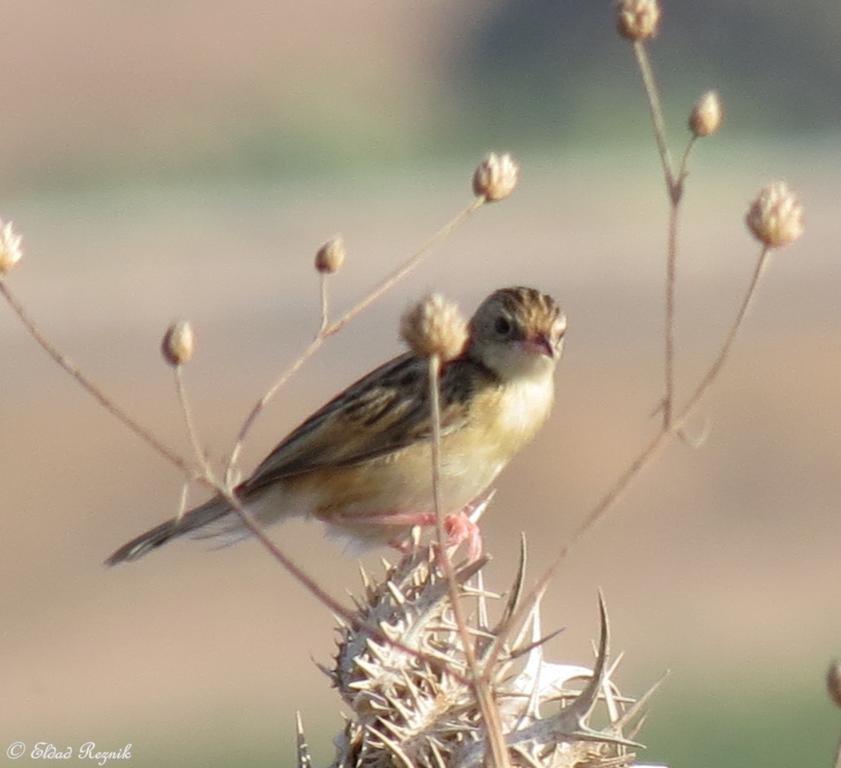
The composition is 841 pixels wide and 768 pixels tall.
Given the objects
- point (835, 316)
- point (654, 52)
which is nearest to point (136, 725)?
point (835, 316)

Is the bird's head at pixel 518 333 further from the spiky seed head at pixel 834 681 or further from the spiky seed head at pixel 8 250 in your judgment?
the spiky seed head at pixel 834 681

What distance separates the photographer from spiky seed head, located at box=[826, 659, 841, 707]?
4.14m

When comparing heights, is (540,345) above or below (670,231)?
above

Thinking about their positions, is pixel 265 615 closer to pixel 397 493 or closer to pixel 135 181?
pixel 397 493

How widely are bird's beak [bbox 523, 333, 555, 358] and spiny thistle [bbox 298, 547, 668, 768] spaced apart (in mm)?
2689

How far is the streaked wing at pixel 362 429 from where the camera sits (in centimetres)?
753

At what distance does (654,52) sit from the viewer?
51.7 m

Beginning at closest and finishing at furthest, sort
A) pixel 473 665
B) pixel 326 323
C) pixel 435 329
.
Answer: pixel 473 665 → pixel 435 329 → pixel 326 323

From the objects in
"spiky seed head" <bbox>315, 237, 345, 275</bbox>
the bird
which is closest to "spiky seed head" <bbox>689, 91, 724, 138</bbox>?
"spiky seed head" <bbox>315, 237, 345, 275</bbox>

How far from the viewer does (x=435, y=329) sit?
404 cm

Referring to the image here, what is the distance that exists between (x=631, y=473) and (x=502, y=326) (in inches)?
150

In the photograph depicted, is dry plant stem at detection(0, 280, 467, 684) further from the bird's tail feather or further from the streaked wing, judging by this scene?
the streaked wing

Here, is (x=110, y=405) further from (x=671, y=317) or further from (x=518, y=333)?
(x=518, y=333)

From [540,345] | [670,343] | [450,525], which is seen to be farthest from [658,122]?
[540,345]
